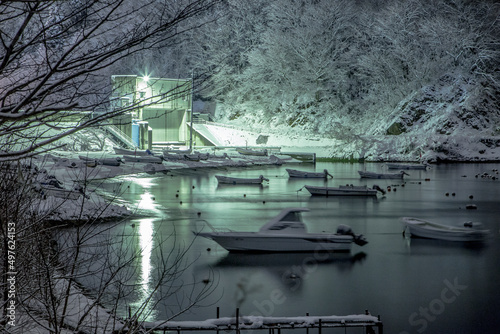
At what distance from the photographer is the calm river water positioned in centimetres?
1392

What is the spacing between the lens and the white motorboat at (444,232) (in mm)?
22109

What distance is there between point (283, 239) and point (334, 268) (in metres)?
1.98

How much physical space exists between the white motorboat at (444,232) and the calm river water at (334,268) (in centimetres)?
37

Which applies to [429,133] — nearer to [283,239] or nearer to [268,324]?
[283,239]

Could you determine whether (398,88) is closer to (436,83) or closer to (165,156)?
(436,83)

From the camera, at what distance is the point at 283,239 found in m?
19.0

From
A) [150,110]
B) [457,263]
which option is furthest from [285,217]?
[150,110]

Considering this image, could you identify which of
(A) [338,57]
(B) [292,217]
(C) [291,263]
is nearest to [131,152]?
(A) [338,57]

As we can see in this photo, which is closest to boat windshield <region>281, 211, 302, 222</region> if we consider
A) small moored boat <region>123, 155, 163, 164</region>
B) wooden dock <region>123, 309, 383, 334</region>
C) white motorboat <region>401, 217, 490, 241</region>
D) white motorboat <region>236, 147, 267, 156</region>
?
white motorboat <region>401, 217, 490, 241</region>

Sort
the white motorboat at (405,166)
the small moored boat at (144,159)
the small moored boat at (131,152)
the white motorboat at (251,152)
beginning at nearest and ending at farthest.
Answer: the small moored boat at (144,159), the small moored boat at (131,152), the white motorboat at (405,166), the white motorboat at (251,152)

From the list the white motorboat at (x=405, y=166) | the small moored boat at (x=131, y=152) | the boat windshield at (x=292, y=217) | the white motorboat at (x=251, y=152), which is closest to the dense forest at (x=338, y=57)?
the white motorboat at (x=405, y=166)

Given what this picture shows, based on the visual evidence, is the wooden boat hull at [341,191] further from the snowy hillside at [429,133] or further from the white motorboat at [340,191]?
the snowy hillside at [429,133]

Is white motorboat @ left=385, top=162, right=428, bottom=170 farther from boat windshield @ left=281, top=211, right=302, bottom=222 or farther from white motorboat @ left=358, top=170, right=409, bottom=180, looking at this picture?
boat windshield @ left=281, top=211, right=302, bottom=222

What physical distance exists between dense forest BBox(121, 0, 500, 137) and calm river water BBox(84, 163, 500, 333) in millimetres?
31679
